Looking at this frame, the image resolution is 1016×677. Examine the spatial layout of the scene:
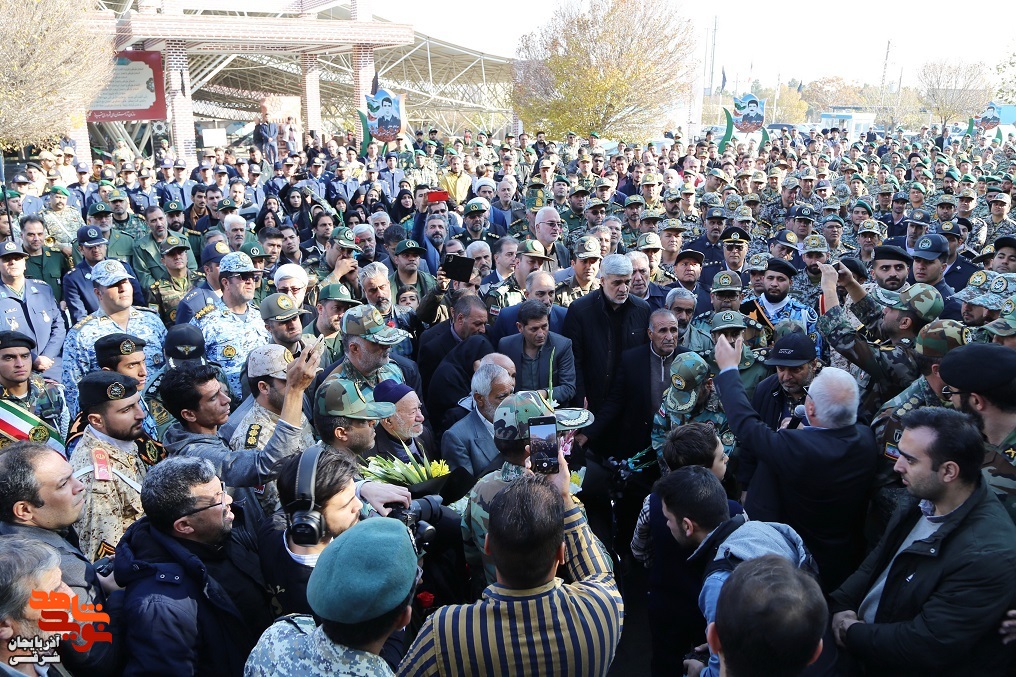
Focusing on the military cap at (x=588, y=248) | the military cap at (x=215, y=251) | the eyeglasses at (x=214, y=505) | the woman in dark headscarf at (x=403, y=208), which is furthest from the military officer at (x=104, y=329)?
the woman in dark headscarf at (x=403, y=208)

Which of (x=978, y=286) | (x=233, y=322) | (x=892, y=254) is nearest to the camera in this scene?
(x=978, y=286)

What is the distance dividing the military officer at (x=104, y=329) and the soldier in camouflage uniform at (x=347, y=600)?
380 cm

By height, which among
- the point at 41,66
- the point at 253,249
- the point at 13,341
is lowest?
the point at 13,341

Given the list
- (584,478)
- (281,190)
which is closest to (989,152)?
(281,190)

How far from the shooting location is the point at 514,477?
3033 mm

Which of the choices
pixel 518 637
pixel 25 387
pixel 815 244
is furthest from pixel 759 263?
pixel 25 387

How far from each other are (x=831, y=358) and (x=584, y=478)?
2.13 metres

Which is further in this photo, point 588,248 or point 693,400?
point 588,248

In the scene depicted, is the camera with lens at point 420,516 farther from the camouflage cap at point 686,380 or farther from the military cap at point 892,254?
the military cap at point 892,254

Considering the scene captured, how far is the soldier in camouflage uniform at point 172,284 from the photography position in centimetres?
756

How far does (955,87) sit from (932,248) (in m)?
43.0

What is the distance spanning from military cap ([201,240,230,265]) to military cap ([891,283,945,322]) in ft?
16.7

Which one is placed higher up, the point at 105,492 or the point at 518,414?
the point at 518,414

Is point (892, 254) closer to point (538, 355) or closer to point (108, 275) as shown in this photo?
point (538, 355)
